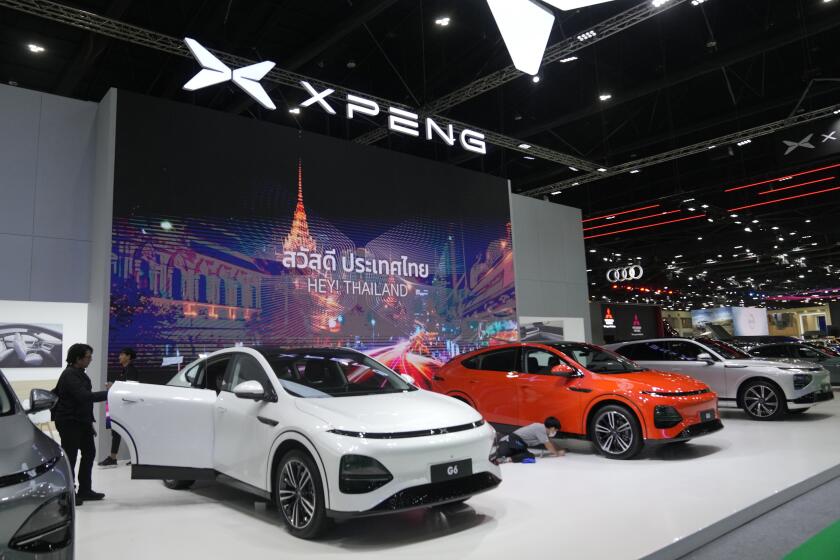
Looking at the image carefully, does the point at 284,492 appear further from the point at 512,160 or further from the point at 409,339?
the point at 512,160

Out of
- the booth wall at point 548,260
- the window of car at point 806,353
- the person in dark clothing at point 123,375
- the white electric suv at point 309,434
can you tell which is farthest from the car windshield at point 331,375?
the window of car at point 806,353

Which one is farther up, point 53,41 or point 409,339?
point 53,41

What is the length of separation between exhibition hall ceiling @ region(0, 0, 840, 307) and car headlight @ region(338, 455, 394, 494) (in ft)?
15.4

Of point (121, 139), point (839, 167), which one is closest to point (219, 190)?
point (121, 139)

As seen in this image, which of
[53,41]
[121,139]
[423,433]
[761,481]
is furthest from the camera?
[53,41]

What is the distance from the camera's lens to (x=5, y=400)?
2742 mm

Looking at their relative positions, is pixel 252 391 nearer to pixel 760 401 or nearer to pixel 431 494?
pixel 431 494

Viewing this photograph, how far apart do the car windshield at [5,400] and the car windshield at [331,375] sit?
1.68m

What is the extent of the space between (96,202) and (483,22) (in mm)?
7086

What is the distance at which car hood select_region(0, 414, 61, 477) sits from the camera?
2.16m

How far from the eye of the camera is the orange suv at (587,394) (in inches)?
231

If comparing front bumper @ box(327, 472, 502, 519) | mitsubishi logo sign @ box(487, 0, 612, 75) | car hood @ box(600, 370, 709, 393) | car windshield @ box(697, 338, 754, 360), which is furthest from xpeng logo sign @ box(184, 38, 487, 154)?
front bumper @ box(327, 472, 502, 519)

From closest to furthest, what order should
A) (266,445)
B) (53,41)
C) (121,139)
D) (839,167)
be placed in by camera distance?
(266,445)
(121,139)
(53,41)
(839,167)

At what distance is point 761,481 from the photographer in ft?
16.1
